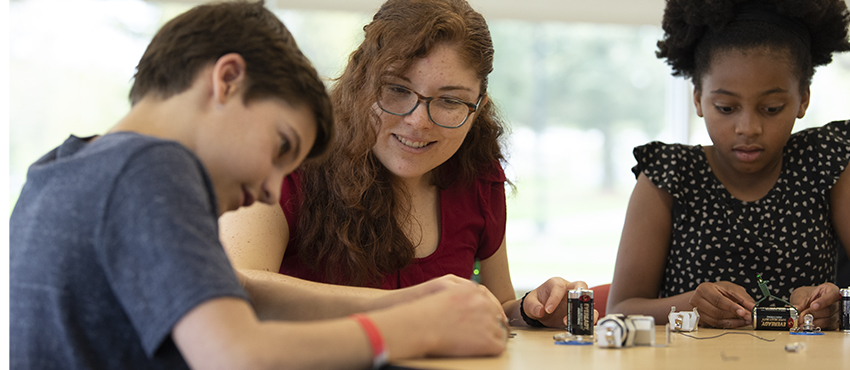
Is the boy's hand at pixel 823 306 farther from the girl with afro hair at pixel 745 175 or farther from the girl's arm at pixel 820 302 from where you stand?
the girl with afro hair at pixel 745 175

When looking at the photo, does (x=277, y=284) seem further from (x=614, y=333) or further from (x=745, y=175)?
(x=745, y=175)

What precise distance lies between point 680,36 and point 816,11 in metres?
0.36

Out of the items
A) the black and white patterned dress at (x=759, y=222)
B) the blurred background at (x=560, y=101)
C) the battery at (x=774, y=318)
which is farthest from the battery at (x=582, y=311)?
the blurred background at (x=560, y=101)

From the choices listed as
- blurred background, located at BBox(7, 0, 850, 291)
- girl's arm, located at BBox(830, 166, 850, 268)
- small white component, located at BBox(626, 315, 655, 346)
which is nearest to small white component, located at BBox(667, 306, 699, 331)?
small white component, located at BBox(626, 315, 655, 346)

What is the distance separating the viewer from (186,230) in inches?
30.2

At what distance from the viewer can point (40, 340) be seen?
0.83 metres

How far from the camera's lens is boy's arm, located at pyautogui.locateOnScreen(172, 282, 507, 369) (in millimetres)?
744

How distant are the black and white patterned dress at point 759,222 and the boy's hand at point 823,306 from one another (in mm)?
311

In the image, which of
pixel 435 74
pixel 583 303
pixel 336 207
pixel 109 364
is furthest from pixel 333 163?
pixel 109 364

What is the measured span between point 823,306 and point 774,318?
151 millimetres

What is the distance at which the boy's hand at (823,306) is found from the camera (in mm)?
1562

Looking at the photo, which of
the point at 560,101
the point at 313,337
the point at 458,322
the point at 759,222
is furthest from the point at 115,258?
the point at 560,101

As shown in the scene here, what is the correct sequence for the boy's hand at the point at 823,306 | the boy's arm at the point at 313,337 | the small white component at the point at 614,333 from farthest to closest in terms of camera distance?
the boy's hand at the point at 823,306 → the small white component at the point at 614,333 → the boy's arm at the point at 313,337

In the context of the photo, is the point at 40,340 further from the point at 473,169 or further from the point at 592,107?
the point at 592,107
